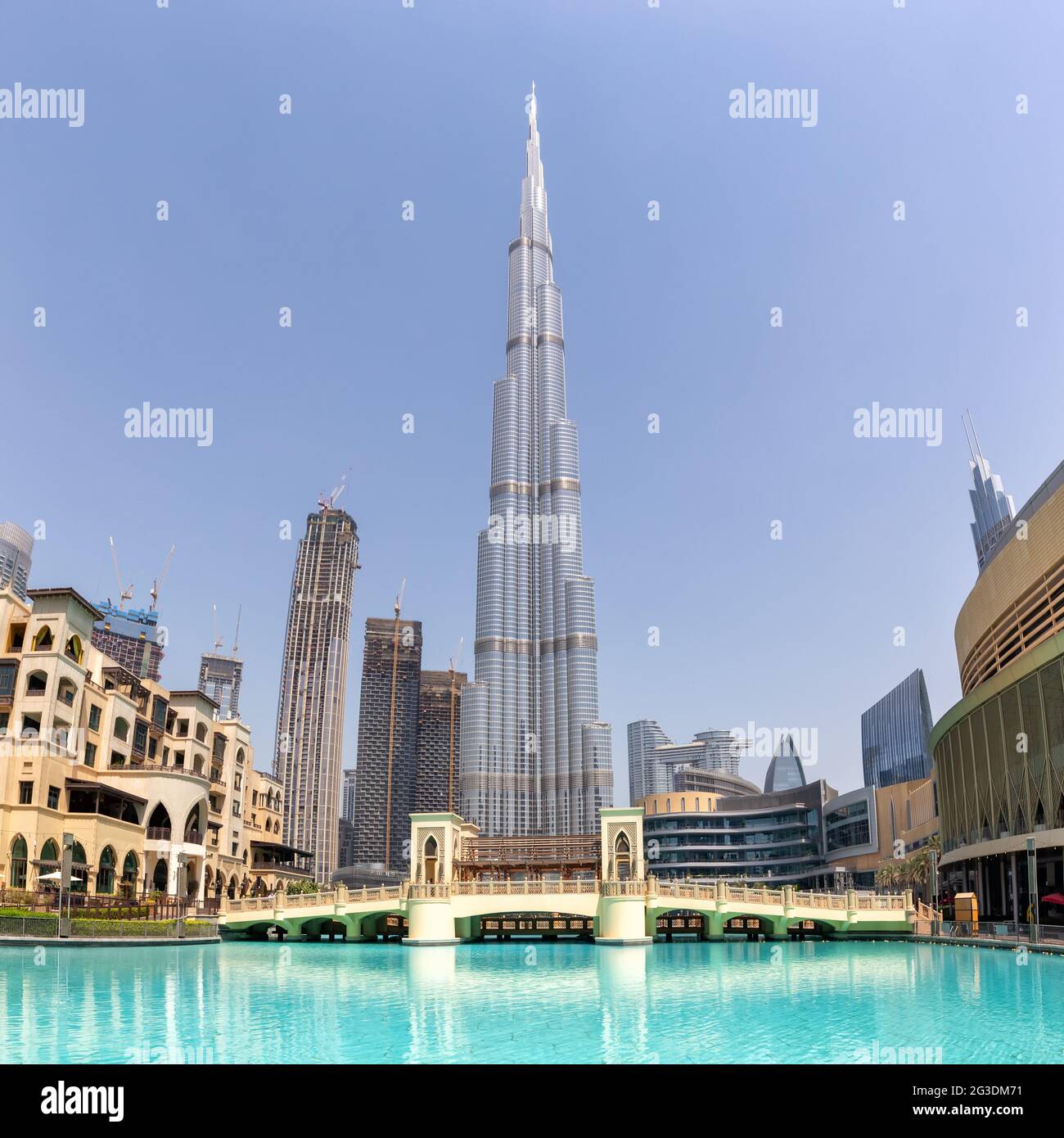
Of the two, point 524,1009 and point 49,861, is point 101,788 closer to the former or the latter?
point 49,861

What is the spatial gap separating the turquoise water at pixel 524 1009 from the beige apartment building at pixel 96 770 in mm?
16912

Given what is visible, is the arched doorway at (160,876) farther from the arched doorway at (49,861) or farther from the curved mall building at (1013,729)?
the curved mall building at (1013,729)

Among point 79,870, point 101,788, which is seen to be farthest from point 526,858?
point 79,870

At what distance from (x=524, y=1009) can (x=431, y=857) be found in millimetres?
44052

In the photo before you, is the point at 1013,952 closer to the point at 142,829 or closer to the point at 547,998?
the point at 547,998

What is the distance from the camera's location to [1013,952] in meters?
43.3

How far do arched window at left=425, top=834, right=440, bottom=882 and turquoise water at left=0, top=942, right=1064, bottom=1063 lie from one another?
2225cm

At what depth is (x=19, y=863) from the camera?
5647 cm

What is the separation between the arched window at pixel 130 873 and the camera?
2574 inches

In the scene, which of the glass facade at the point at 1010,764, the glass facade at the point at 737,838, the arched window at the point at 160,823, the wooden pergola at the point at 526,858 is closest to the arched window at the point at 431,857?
the wooden pergola at the point at 526,858

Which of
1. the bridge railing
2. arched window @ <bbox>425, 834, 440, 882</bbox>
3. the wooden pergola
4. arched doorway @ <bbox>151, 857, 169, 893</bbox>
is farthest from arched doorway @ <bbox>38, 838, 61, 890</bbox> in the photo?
the wooden pergola
